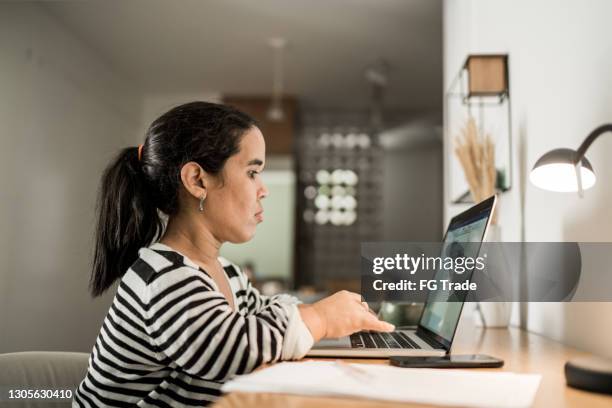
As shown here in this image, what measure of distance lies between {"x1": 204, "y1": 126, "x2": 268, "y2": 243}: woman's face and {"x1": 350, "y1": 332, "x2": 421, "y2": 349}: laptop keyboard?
291mm

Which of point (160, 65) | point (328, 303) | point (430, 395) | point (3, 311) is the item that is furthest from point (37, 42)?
point (430, 395)

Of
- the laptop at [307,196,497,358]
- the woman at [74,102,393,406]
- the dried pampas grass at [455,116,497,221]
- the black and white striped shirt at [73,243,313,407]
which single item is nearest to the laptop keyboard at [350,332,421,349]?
the laptop at [307,196,497,358]

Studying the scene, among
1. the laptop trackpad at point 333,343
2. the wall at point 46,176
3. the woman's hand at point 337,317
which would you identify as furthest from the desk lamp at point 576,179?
the wall at point 46,176

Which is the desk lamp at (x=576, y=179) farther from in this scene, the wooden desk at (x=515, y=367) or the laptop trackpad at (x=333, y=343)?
the laptop trackpad at (x=333, y=343)

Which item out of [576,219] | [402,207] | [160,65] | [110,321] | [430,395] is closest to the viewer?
[430,395]

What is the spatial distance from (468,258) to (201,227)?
51 centimetres

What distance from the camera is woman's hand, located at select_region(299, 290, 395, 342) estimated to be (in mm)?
834

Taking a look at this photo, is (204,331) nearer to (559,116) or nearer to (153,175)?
(153,175)

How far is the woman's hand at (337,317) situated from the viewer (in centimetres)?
83

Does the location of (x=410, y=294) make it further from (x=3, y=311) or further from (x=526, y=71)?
(x=3, y=311)

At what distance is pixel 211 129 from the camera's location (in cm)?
99

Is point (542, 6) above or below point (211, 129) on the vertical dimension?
above

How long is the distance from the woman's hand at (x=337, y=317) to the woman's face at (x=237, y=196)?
0.22m

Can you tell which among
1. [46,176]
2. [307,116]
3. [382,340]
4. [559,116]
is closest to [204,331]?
[382,340]
